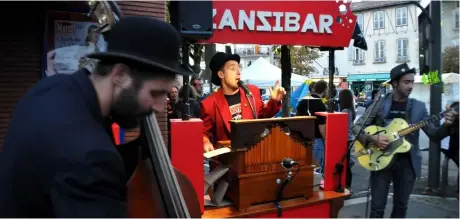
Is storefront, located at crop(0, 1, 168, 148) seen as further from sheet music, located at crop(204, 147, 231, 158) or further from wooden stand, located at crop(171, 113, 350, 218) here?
wooden stand, located at crop(171, 113, 350, 218)

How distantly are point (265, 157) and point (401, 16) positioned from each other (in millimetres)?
32770

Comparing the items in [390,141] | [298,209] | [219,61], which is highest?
[219,61]

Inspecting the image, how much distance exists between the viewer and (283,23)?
3223 mm

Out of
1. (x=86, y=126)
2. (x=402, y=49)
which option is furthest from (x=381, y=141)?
(x=402, y=49)

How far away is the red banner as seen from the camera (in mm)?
3057

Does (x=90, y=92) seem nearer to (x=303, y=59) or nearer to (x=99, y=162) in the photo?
(x=99, y=162)

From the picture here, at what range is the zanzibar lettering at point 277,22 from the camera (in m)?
3.05

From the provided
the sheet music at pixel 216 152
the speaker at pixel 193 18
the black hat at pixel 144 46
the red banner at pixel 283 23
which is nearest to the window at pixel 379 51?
the red banner at pixel 283 23

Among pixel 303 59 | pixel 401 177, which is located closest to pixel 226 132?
pixel 401 177

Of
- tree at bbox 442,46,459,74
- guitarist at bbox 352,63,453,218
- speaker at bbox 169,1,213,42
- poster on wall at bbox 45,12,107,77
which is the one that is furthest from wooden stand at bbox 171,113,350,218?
tree at bbox 442,46,459,74

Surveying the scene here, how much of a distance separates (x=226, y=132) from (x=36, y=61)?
231 centimetres

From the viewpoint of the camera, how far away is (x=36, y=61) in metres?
4.30

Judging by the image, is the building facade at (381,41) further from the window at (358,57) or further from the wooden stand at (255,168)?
the wooden stand at (255,168)

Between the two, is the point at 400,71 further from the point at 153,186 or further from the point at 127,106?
the point at 127,106
